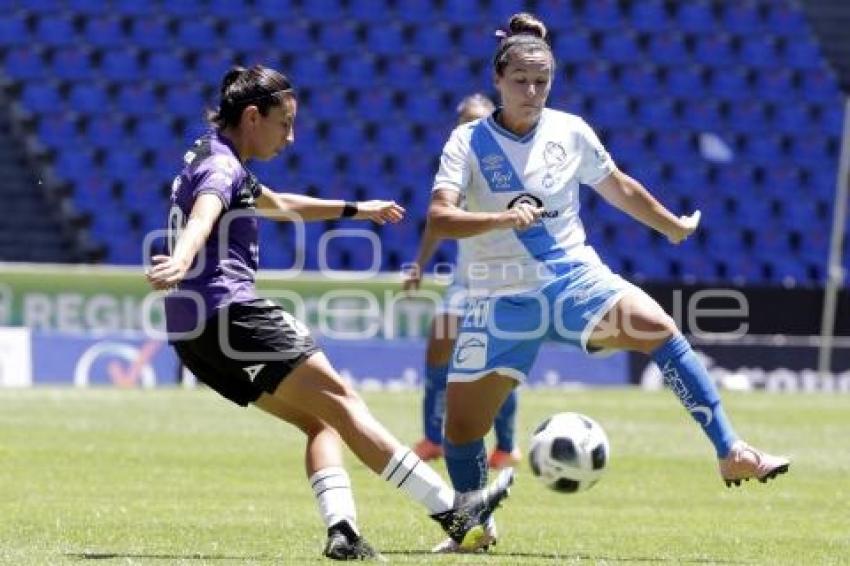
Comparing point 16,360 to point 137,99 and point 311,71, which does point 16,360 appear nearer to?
point 137,99

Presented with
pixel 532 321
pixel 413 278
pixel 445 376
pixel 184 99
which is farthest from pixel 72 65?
pixel 532 321

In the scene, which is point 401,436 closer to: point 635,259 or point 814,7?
point 635,259

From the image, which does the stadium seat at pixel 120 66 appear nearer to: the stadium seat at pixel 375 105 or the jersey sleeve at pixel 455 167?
the stadium seat at pixel 375 105

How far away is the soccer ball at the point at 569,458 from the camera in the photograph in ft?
27.6

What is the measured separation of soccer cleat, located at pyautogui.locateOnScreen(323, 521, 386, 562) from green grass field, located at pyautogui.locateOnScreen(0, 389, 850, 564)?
0.20 meters

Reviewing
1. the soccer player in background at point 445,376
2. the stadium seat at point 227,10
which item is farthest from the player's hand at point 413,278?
the stadium seat at point 227,10

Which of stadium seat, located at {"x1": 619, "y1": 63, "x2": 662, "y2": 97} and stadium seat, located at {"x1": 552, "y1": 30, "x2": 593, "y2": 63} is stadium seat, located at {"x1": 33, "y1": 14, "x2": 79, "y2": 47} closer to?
stadium seat, located at {"x1": 552, "y1": 30, "x2": 593, "y2": 63}

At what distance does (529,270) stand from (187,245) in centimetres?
204

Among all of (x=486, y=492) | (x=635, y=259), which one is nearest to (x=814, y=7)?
(x=635, y=259)

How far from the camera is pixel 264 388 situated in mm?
7891

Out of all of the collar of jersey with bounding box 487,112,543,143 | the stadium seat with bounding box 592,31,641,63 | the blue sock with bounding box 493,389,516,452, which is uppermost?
the stadium seat with bounding box 592,31,641,63

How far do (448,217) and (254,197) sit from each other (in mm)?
880

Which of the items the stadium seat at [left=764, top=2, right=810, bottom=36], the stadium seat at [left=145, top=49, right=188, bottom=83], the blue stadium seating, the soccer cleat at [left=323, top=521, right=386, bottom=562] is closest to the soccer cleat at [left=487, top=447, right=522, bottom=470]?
the soccer cleat at [left=323, top=521, right=386, bottom=562]

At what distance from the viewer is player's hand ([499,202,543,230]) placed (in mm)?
8070
